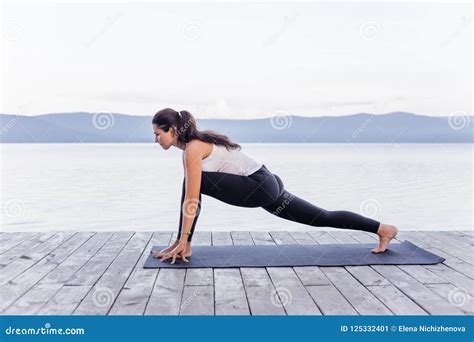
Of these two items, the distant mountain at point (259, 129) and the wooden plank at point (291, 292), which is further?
the distant mountain at point (259, 129)

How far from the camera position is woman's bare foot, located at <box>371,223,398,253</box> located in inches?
118

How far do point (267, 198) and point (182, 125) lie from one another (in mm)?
614

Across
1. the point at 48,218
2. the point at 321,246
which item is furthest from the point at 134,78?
the point at 321,246

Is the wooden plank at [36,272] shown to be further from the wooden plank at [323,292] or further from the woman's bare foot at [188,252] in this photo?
the wooden plank at [323,292]

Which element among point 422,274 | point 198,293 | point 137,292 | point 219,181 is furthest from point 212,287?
point 422,274

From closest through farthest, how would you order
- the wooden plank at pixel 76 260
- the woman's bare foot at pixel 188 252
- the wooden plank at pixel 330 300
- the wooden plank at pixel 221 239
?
the wooden plank at pixel 330 300
the wooden plank at pixel 76 260
the woman's bare foot at pixel 188 252
the wooden plank at pixel 221 239

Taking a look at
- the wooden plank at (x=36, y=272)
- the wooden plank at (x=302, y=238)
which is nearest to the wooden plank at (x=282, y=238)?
the wooden plank at (x=302, y=238)

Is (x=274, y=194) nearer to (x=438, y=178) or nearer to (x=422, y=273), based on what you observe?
(x=422, y=273)

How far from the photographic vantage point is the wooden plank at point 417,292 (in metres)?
2.14

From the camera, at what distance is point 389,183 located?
8734 millimetres

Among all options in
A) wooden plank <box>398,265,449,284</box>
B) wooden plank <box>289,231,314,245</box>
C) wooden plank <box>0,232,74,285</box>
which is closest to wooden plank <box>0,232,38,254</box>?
wooden plank <box>0,232,74,285</box>

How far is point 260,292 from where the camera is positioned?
235cm

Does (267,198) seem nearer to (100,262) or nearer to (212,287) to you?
(212,287)

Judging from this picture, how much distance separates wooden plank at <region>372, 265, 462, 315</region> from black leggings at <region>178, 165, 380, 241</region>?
31cm
